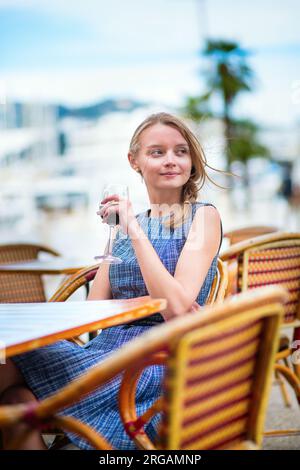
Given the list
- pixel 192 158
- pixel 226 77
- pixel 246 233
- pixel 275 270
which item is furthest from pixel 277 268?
pixel 226 77

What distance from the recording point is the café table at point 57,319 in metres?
1.39

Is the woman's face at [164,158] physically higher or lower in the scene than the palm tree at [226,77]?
lower

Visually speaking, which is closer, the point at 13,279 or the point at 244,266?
the point at 244,266

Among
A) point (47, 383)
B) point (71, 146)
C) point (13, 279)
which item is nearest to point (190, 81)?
point (71, 146)

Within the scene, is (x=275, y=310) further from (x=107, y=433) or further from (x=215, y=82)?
(x=215, y=82)

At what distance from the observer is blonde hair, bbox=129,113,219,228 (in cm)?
209

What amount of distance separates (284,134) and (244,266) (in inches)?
2839

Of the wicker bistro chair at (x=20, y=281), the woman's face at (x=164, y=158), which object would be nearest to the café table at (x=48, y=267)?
the wicker bistro chair at (x=20, y=281)

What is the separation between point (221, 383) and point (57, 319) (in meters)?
0.48

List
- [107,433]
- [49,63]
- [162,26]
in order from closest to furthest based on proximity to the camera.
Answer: [107,433]
[49,63]
[162,26]

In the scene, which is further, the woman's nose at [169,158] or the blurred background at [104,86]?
the blurred background at [104,86]

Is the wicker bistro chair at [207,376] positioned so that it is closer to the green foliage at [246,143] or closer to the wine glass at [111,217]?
the wine glass at [111,217]

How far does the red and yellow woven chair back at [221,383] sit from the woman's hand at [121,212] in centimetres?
57

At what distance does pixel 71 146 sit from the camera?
29219mm
